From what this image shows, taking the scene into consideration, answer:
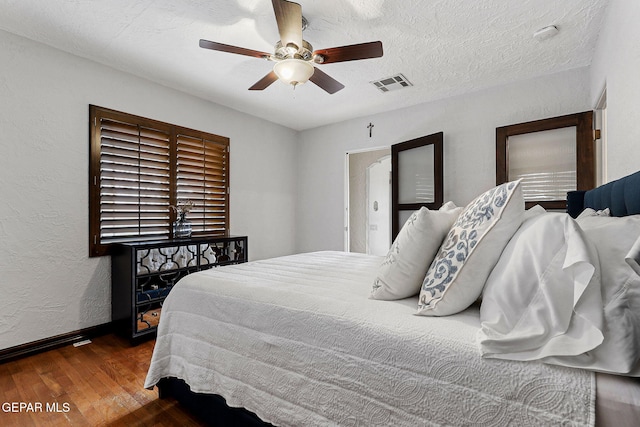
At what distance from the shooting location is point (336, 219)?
16.1 feet

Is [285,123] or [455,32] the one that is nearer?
[455,32]

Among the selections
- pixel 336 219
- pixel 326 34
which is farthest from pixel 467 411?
pixel 336 219

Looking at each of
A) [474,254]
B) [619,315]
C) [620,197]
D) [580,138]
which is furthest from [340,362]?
[580,138]

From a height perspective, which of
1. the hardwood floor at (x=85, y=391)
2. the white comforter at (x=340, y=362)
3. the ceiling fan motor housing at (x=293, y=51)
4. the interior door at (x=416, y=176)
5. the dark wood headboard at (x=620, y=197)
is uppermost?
the ceiling fan motor housing at (x=293, y=51)

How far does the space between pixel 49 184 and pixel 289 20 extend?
253 centimetres

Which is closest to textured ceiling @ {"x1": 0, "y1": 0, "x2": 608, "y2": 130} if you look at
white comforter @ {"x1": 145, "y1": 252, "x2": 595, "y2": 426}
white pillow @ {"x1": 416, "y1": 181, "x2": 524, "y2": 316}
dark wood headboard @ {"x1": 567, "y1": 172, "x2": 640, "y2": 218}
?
dark wood headboard @ {"x1": 567, "y1": 172, "x2": 640, "y2": 218}

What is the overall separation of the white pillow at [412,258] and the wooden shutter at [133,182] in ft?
9.42

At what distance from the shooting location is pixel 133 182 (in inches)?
127

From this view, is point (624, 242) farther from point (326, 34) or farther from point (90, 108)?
point (90, 108)

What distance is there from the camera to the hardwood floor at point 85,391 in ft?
5.67

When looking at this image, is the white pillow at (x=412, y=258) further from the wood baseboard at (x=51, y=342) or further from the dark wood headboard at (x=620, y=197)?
the wood baseboard at (x=51, y=342)

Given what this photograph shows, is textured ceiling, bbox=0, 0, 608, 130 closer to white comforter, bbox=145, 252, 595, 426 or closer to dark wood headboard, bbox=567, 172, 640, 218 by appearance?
dark wood headboard, bbox=567, 172, 640, 218

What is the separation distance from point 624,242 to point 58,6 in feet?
11.1

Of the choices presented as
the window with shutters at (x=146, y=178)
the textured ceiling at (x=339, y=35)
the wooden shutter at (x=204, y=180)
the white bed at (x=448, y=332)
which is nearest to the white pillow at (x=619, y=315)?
the white bed at (x=448, y=332)
